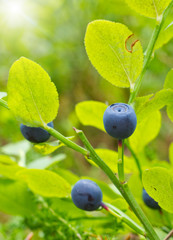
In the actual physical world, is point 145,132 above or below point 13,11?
below

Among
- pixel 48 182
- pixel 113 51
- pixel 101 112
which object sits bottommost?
pixel 48 182

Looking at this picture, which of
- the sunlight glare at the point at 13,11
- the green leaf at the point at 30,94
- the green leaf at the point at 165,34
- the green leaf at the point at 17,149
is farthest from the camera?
the sunlight glare at the point at 13,11

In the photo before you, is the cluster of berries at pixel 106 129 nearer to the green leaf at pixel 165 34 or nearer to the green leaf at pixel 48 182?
the green leaf at pixel 48 182

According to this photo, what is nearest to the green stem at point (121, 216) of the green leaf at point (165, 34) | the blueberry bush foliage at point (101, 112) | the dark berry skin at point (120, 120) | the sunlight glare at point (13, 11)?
the blueberry bush foliage at point (101, 112)

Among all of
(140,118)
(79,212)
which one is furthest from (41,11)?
(140,118)

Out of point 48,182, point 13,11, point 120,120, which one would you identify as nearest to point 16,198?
point 48,182

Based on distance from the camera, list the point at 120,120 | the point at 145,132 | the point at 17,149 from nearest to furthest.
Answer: the point at 120,120 < the point at 145,132 < the point at 17,149

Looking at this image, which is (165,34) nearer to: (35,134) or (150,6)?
(150,6)
